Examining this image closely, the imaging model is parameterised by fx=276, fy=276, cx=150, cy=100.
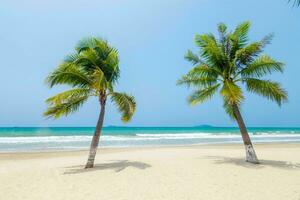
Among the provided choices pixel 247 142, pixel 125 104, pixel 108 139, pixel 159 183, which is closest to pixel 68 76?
pixel 125 104

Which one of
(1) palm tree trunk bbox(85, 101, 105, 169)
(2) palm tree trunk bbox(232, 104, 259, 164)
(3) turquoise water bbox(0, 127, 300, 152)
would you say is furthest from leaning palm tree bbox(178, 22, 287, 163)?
(3) turquoise water bbox(0, 127, 300, 152)

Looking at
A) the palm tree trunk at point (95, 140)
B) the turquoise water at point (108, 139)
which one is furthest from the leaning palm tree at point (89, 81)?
the turquoise water at point (108, 139)

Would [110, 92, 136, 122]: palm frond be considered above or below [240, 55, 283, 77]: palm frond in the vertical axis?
below

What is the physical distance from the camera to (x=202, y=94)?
42.0 feet

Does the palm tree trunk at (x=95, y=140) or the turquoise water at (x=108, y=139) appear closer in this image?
the palm tree trunk at (x=95, y=140)

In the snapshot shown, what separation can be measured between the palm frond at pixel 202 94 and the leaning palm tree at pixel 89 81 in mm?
3326

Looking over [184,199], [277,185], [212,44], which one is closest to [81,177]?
[184,199]

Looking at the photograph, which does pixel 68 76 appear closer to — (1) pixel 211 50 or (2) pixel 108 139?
(1) pixel 211 50

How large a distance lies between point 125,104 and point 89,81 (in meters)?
1.72

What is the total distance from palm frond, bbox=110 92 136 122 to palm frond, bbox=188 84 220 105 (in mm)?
3269

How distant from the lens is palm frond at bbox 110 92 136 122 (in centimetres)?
1100

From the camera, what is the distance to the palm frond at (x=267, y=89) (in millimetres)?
11492

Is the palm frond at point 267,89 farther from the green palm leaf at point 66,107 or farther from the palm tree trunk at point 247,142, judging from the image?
the green palm leaf at point 66,107

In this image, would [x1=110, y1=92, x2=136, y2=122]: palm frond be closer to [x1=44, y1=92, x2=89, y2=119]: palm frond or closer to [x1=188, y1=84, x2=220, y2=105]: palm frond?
[x1=44, y1=92, x2=89, y2=119]: palm frond
